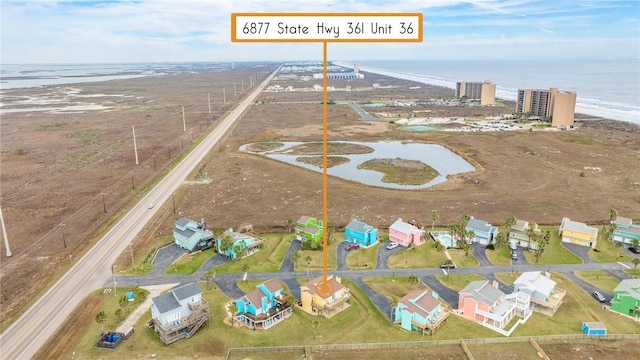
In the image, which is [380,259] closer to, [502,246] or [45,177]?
[502,246]

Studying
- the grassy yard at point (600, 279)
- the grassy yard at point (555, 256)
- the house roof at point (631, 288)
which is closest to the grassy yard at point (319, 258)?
the grassy yard at point (555, 256)

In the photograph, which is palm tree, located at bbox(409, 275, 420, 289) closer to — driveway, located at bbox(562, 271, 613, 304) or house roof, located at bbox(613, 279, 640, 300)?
driveway, located at bbox(562, 271, 613, 304)

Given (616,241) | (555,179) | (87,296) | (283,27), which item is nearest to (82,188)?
(87,296)

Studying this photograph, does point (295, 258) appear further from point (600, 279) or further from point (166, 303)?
point (600, 279)

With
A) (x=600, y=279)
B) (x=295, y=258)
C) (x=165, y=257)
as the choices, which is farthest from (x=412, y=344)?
(x=165, y=257)

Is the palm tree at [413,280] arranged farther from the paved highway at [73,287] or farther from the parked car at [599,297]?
the paved highway at [73,287]

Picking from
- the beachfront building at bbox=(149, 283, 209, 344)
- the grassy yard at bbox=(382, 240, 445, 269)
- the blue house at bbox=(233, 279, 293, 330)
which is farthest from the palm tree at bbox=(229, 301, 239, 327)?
the grassy yard at bbox=(382, 240, 445, 269)
